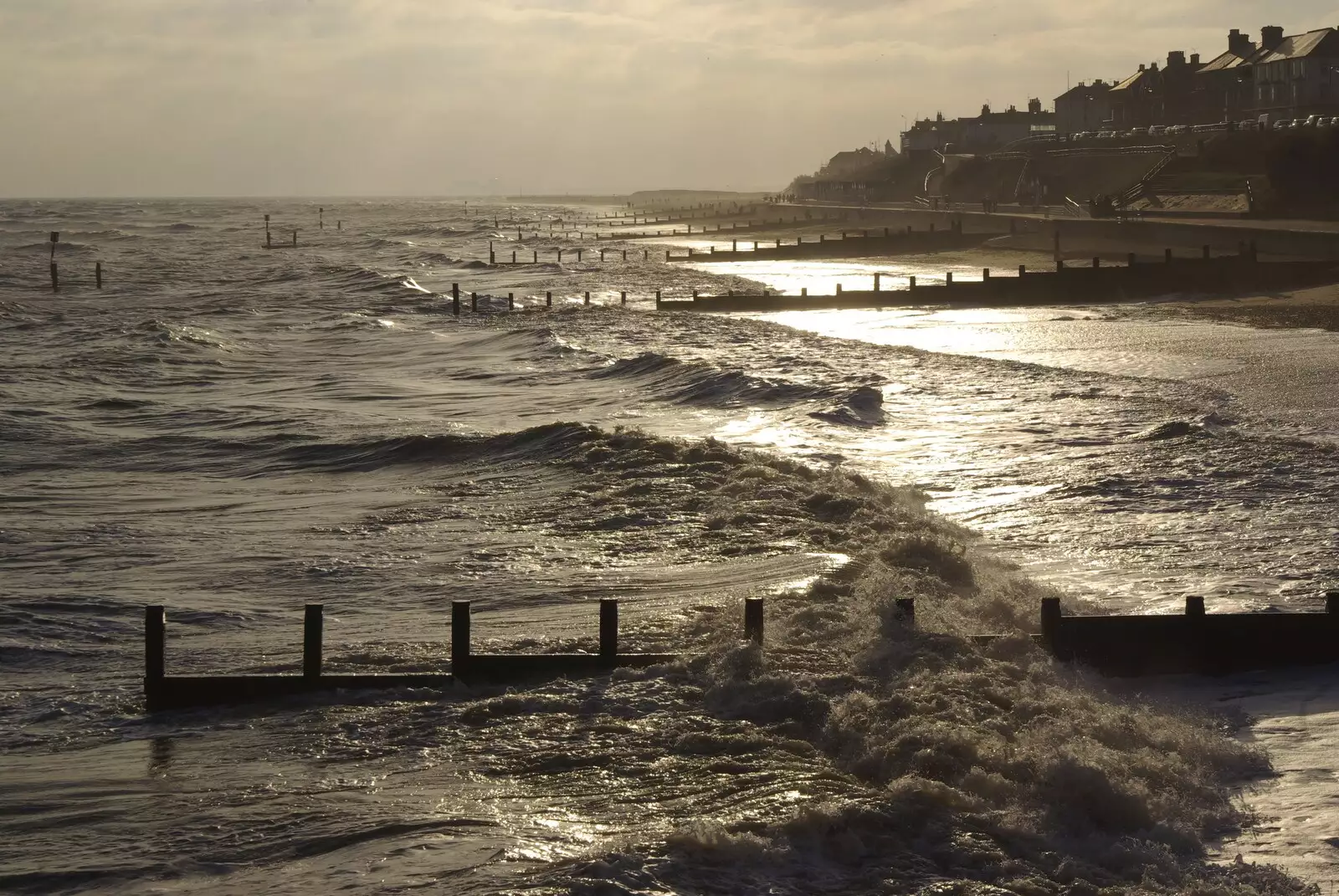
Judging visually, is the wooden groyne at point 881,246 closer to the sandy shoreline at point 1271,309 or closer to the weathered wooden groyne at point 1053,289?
the weathered wooden groyne at point 1053,289

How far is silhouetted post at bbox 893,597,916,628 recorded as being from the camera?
10.5 metres

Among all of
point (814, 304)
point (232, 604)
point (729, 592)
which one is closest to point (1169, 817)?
point (729, 592)

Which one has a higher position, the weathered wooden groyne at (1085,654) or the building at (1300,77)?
the building at (1300,77)

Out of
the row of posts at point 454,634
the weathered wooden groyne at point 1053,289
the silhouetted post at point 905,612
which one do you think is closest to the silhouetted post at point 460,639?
the row of posts at point 454,634

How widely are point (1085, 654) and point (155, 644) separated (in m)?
6.72

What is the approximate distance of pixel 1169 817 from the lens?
7.93 meters

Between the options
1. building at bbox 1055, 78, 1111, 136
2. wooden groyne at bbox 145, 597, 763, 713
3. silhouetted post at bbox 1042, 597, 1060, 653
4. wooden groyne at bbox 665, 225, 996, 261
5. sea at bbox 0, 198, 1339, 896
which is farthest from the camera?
building at bbox 1055, 78, 1111, 136

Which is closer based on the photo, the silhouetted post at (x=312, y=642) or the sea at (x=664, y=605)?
the sea at (x=664, y=605)

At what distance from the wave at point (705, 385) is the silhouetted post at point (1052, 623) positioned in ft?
46.8

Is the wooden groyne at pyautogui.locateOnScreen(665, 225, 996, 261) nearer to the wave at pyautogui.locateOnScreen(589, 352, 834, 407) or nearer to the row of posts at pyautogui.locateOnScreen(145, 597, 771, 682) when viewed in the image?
the wave at pyautogui.locateOnScreen(589, 352, 834, 407)

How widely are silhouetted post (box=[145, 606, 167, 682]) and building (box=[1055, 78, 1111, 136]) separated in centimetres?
12354

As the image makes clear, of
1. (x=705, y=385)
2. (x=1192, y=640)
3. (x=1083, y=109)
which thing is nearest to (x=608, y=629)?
(x=1192, y=640)

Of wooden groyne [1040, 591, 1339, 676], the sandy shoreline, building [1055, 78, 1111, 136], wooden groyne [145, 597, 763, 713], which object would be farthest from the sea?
building [1055, 78, 1111, 136]

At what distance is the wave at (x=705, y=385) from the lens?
81.4 feet
